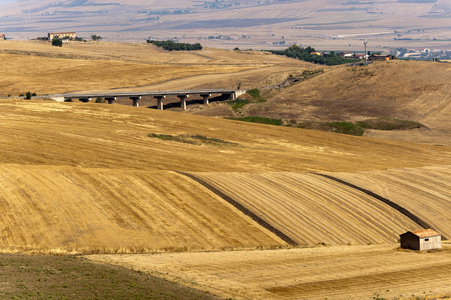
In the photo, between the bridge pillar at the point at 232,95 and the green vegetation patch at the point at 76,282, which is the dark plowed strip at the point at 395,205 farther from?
the bridge pillar at the point at 232,95

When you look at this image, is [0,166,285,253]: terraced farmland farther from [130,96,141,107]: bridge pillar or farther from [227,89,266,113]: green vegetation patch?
[227,89,266,113]: green vegetation patch

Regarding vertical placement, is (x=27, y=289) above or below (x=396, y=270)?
above

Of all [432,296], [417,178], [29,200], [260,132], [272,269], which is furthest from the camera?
[260,132]

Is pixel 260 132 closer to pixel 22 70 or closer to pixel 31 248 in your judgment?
pixel 31 248

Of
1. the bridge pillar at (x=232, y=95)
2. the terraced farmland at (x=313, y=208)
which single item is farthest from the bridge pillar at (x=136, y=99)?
the terraced farmland at (x=313, y=208)

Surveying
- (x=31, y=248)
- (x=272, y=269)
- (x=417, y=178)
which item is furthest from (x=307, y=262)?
(x=417, y=178)

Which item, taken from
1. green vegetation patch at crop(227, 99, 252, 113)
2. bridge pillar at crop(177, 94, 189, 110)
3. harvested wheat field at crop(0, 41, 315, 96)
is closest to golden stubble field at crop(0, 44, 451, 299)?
green vegetation patch at crop(227, 99, 252, 113)
